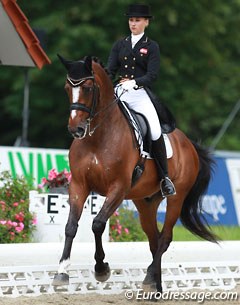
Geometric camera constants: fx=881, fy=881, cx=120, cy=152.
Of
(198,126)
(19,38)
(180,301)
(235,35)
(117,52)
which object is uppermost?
(117,52)

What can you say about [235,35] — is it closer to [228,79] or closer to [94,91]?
[228,79]

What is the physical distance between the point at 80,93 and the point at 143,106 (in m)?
1.34

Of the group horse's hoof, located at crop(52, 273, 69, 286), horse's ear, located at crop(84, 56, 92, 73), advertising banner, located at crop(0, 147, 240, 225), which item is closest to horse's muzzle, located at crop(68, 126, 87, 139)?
horse's ear, located at crop(84, 56, 92, 73)

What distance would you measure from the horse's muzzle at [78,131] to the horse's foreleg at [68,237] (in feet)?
2.24

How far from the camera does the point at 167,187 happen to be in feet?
30.1

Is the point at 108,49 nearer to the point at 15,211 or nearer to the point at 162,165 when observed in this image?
the point at 15,211

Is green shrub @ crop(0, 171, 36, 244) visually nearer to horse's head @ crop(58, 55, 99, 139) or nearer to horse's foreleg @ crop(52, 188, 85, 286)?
horse's foreleg @ crop(52, 188, 85, 286)

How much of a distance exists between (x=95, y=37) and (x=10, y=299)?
51.7 feet

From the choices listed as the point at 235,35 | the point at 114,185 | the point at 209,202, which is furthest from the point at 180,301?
the point at 235,35

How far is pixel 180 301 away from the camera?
8.91 m

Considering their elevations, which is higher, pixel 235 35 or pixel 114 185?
pixel 114 185

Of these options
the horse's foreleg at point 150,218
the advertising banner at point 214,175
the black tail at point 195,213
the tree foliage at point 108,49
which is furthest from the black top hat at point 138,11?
the tree foliage at point 108,49

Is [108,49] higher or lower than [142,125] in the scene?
lower

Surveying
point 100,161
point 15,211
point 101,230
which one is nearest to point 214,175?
point 15,211
